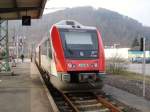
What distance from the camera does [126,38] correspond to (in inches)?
5807

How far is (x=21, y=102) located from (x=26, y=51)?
398ft

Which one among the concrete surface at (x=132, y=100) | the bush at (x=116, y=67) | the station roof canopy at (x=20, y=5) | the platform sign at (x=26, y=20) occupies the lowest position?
the concrete surface at (x=132, y=100)

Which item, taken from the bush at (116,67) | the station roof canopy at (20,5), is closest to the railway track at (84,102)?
the station roof canopy at (20,5)

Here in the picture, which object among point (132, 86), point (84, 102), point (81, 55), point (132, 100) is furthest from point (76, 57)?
point (132, 86)

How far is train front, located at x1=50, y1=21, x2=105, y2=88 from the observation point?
1572 centimetres

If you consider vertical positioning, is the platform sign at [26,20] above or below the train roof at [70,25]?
above

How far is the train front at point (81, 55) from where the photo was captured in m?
15.7

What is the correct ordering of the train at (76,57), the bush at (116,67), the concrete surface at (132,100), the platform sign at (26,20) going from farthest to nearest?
1. the bush at (116,67)
2. the platform sign at (26,20)
3. the train at (76,57)
4. the concrete surface at (132,100)

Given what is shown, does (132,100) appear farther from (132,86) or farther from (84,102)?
(132,86)

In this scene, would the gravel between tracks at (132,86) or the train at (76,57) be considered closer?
the train at (76,57)

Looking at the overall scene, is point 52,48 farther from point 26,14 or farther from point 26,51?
point 26,51

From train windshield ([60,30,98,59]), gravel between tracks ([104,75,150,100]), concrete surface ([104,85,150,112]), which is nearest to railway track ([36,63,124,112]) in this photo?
concrete surface ([104,85,150,112])

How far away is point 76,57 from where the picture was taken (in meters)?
16.0

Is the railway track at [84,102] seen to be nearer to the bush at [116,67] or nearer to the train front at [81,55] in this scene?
the train front at [81,55]
